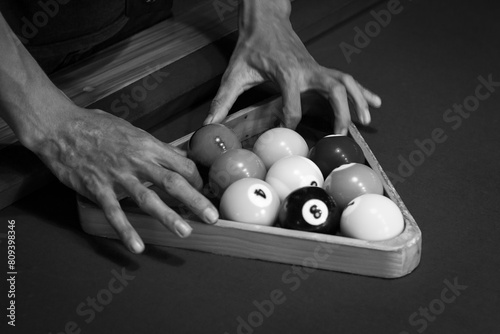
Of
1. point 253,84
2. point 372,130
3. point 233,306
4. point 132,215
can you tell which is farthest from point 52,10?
point 233,306

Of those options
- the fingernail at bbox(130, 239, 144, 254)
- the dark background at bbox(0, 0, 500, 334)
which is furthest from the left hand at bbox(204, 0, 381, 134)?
the fingernail at bbox(130, 239, 144, 254)

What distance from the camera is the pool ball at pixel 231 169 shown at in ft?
6.88

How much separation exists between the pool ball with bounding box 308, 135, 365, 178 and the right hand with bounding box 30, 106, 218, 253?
0.36 metres

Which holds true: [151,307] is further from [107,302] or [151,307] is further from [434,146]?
[434,146]

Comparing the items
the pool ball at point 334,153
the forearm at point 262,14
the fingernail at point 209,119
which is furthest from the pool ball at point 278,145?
the forearm at point 262,14

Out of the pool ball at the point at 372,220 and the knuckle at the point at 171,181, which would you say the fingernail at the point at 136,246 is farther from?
the pool ball at the point at 372,220

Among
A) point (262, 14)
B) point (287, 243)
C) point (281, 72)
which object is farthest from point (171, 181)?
point (262, 14)

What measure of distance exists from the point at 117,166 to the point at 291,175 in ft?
1.52

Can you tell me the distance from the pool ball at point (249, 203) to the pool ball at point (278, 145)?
23 cm

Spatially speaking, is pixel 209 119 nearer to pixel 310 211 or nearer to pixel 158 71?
pixel 158 71

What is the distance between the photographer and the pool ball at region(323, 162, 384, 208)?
6.68 feet

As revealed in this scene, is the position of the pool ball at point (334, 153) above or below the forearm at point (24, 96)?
below

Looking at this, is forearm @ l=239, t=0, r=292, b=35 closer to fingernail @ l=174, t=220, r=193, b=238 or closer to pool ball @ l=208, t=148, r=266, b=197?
pool ball @ l=208, t=148, r=266, b=197

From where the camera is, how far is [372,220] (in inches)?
75.1
